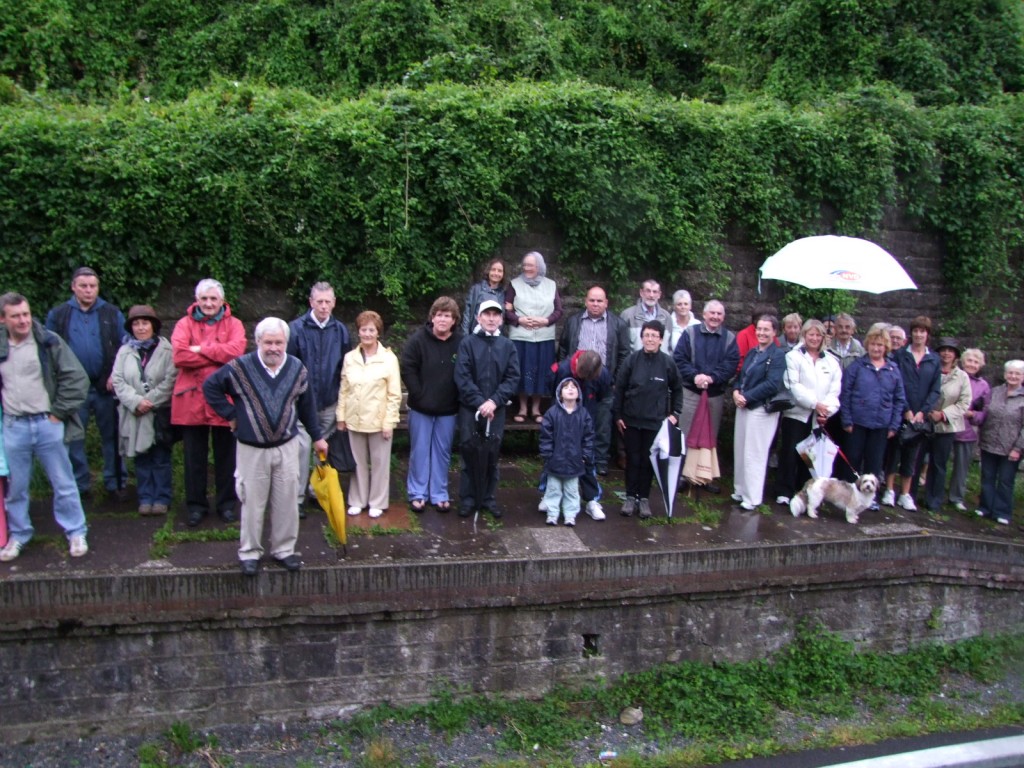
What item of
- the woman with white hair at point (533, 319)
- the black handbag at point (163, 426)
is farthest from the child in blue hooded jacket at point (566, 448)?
the black handbag at point (163, 426)

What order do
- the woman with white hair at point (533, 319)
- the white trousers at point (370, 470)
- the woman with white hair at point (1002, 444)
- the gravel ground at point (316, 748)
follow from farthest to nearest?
the woman with white hair at point (533, 319), the woman with white hair at point (1002, 444), the white trousers at point (370, 470), the gravel ground at point (316, 748)

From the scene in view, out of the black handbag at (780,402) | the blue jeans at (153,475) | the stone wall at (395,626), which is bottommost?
the stone wall at (395,626)

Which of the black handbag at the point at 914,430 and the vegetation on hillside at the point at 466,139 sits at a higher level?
the vegetation on hillside at the point at 466,139

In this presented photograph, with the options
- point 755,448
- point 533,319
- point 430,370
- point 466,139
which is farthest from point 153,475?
point 755,448

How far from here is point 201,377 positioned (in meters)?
6.66

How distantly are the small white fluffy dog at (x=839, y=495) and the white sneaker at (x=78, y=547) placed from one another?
5951 mm

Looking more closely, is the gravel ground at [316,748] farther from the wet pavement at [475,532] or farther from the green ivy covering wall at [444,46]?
the green ivy covering wall at [444,46]

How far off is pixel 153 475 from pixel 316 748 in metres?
2.61

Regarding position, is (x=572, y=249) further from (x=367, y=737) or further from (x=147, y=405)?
(x=367, y=737)

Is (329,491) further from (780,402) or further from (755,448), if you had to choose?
(780,402)

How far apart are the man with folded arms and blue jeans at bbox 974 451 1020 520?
267 inches

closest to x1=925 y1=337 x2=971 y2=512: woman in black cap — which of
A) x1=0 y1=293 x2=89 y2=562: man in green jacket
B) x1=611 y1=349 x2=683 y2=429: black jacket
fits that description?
x1=611 y1=349 x2=683 y2=429: black jacket

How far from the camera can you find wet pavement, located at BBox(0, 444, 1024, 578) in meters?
6.18

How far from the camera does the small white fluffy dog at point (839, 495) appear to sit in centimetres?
781
